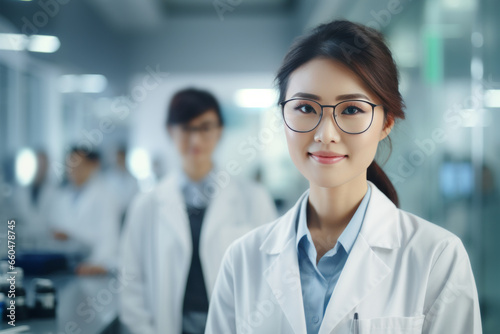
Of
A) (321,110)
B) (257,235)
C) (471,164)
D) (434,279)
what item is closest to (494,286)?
(471,164)

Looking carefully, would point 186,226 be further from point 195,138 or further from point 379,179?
point 379,179

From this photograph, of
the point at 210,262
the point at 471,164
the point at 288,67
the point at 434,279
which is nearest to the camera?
the point at 434,279

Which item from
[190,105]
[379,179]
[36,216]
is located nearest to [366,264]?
[379,179]

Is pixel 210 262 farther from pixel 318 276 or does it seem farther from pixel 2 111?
pixel 2 111

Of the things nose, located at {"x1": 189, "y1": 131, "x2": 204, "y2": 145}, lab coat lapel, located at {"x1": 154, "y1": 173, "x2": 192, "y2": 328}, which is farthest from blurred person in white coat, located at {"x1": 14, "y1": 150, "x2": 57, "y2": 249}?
nose, located at {"x1": 189, "y1": 131, "x2": 204, "y2": 145}

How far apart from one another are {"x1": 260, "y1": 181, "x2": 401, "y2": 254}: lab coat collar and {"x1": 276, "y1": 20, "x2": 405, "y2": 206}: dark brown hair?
0.19 m

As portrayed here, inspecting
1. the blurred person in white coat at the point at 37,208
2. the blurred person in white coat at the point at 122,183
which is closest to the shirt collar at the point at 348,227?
the blurred person in white coat at the point at 122,183

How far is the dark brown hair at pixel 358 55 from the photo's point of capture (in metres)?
0.85

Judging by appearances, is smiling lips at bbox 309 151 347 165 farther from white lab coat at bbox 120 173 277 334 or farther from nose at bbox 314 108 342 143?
white lab coat at bbox 120 173 277 334

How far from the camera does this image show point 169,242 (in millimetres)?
1525

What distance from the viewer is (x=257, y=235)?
3.39ft

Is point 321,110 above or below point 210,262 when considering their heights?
above

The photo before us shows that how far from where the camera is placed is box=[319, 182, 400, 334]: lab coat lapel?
0.84 meters

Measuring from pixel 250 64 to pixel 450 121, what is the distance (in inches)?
33.9
